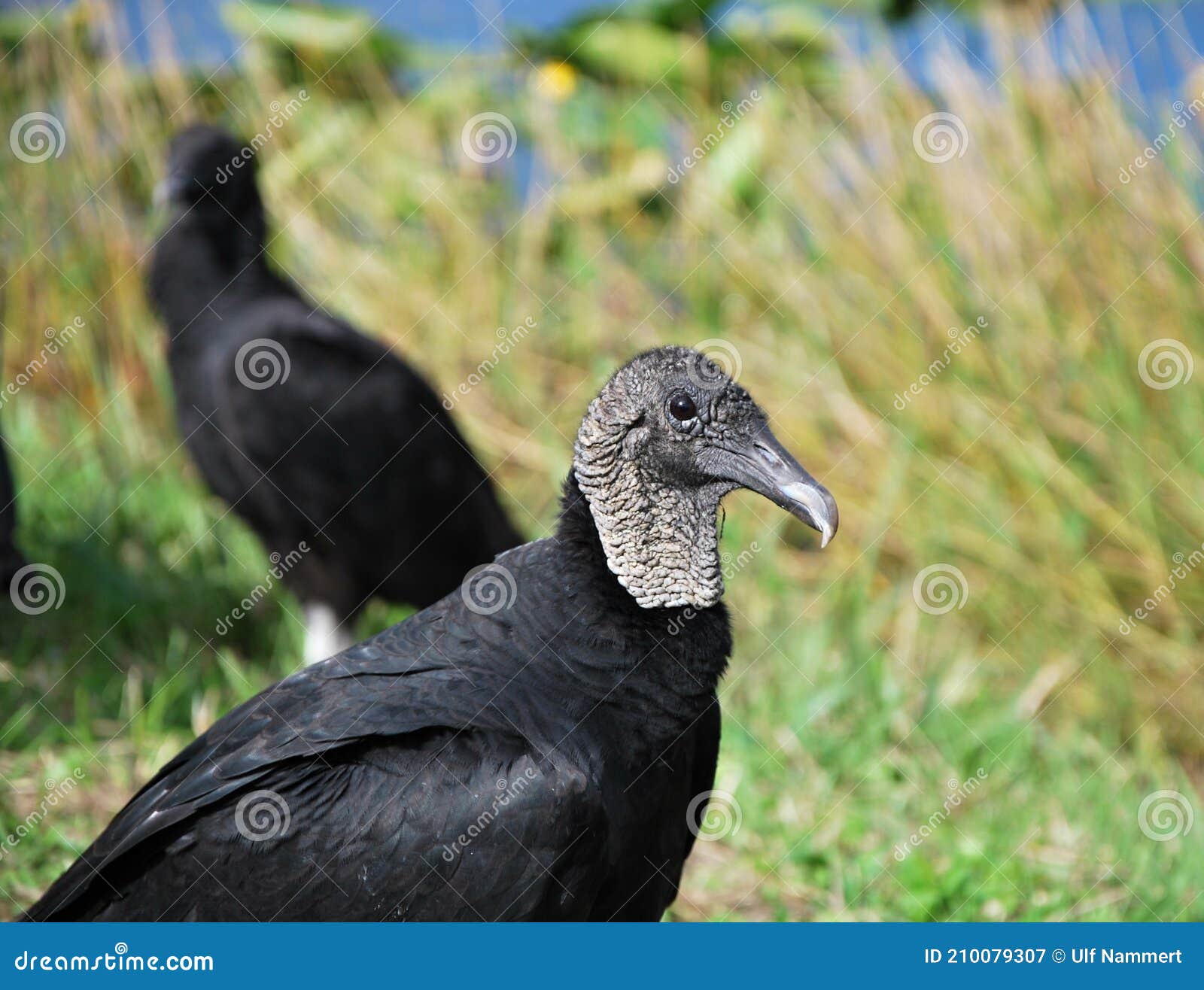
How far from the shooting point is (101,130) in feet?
17.8

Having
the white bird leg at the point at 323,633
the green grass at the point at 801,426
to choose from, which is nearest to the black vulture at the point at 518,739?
the green grass at the point at 801,426

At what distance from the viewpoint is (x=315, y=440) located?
4.14 metres

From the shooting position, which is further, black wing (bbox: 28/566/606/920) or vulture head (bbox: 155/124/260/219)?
vulture head (bbox: 155/124/260/219)

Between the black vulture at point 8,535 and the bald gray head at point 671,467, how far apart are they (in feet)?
6.20

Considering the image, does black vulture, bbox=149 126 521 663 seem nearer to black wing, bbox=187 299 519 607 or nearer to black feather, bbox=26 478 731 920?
black wing, bbox=187 299 519 607

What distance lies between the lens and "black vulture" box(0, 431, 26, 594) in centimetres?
351

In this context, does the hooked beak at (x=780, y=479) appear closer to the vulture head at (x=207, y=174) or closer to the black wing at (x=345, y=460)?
the black wing at (x=345, y=460)

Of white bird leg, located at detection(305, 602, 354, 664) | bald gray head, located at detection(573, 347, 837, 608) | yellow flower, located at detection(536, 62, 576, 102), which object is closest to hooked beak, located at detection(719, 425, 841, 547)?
bald gray head, located at detection(573, 347, 837, 608)

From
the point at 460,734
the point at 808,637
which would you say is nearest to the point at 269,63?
the point at 808,637

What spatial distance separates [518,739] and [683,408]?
0.62 metres

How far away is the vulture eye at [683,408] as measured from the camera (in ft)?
7.57

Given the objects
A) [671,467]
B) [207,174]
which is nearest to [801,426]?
[207,174]

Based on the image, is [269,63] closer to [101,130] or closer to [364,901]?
[101,130]

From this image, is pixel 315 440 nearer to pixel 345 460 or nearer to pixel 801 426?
pixel 345 460
